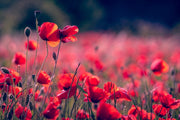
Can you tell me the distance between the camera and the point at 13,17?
34.7 ft

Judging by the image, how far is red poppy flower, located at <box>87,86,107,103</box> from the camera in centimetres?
89

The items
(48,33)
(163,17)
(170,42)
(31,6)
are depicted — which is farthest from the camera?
(163,17)

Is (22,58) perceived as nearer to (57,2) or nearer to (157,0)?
(57,2)

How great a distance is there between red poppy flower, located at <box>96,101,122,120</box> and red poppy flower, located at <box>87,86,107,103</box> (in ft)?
0.49

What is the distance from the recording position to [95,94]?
35.2 inches

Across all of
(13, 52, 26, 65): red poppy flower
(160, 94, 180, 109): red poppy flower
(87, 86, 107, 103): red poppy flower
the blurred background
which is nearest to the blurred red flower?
(87, 86, 107, 103): red poppy flower

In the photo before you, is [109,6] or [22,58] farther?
[109,6]

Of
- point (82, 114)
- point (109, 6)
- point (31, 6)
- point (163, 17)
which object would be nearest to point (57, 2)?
point (31, 6)

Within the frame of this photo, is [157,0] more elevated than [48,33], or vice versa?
[157,0]

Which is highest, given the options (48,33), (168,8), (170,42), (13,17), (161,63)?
(168,8)

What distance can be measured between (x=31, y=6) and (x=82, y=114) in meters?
9.95

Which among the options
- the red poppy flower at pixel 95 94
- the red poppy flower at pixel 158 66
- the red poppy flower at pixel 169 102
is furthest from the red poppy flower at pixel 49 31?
the red poppy flower at pixel 158 66

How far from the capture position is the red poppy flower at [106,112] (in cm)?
74

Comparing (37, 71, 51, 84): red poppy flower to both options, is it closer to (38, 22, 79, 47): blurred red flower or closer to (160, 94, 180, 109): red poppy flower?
Result: (38, 22, 79, 47): blurred red flower
